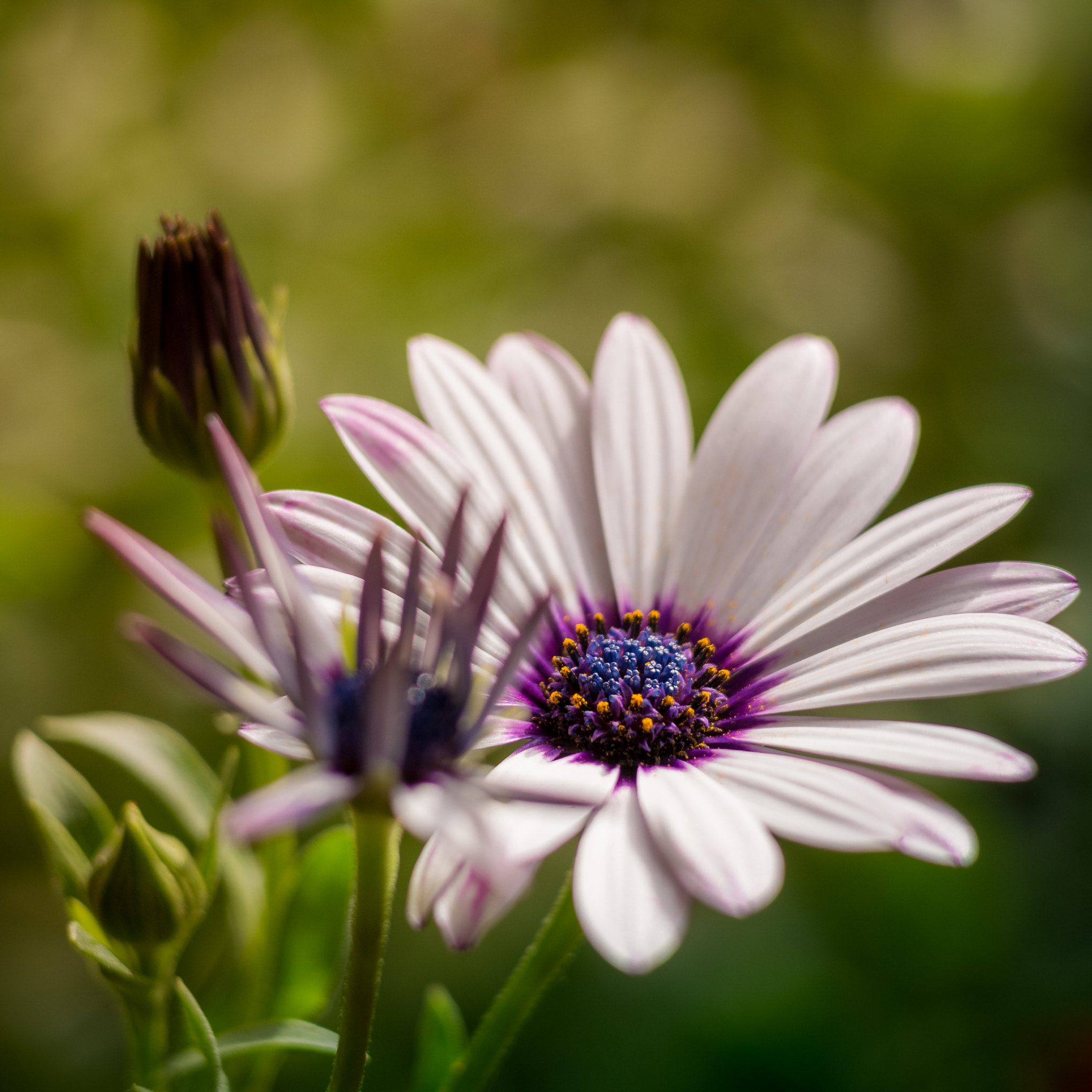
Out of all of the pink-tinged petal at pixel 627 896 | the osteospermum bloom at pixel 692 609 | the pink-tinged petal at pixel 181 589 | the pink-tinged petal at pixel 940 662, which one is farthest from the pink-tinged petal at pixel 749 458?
the pink-tinged petal at pixel 181 589

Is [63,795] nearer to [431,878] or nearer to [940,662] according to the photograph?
[431,878]

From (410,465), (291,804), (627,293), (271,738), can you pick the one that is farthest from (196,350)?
(627,293)

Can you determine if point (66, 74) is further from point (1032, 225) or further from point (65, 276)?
point (1032, 225)

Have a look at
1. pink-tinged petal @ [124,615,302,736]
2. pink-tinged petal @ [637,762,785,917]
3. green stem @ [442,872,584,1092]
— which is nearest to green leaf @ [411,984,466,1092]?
green stem @ [442,872,584,1092]

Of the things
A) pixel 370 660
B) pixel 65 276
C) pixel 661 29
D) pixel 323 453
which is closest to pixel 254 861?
pixel 370 660

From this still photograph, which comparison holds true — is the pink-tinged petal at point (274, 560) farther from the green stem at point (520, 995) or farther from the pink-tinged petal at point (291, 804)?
the green stem at point (520, 995)

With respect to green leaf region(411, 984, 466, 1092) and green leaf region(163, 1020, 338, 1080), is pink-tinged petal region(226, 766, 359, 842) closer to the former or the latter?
green leaf region(163, 1020, 338, 1080)
